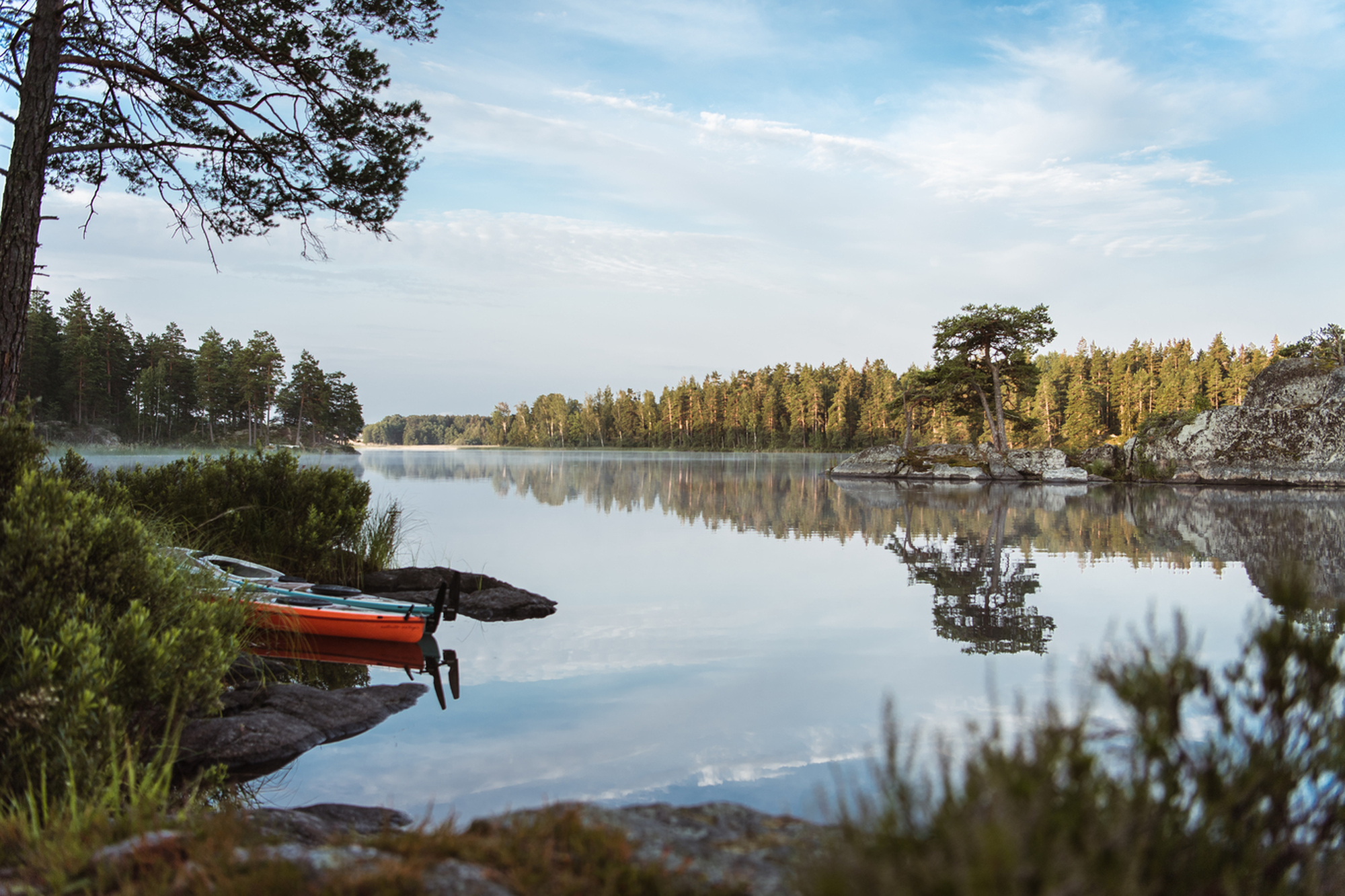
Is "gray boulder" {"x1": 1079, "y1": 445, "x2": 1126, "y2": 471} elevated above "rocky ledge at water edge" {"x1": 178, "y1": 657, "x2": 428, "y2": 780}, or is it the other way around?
"gray boulder" {"x1": 1079, "y1": 445, "x2": 1126, "y2": 471}

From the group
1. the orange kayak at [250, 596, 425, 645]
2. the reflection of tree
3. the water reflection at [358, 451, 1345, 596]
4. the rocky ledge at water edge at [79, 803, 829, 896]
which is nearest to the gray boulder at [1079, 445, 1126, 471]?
the water reflection at [358, 451, 1345, 596]

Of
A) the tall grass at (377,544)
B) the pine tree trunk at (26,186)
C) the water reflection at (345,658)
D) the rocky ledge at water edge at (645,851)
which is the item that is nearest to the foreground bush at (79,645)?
the rocky ledge at water edge at (645,851)

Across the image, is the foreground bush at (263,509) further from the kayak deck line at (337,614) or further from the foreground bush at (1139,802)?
the foreground bush at (1139,802)

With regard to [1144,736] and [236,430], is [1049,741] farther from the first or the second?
[236,430]

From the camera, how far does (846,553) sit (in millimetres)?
15438

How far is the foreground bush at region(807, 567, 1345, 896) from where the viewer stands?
177 cm

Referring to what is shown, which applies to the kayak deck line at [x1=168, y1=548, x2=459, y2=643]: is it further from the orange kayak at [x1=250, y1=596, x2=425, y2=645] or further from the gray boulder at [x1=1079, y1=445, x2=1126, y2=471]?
the gray boulder at [x1=1079, y1=445, x2=1126, y2=471]

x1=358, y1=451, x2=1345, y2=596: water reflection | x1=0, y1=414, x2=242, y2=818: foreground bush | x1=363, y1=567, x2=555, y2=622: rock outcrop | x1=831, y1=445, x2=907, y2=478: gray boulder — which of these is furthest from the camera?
x1=831, y1=445, x2=907, y2=478: gray boulder

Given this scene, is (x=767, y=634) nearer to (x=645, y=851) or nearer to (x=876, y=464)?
(x=645, y=851)

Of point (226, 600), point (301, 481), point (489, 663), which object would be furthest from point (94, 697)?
point (301, 481)

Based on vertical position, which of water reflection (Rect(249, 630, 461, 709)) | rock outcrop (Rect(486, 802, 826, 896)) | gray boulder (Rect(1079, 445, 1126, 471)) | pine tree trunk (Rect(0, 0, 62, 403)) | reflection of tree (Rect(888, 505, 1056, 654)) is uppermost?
pine tree trunk (Rect(0, 0, 62, 403))

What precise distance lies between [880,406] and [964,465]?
61.4 m

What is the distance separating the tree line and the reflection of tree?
6878 cm

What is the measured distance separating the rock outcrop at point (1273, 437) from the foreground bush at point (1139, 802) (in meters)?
34.1
